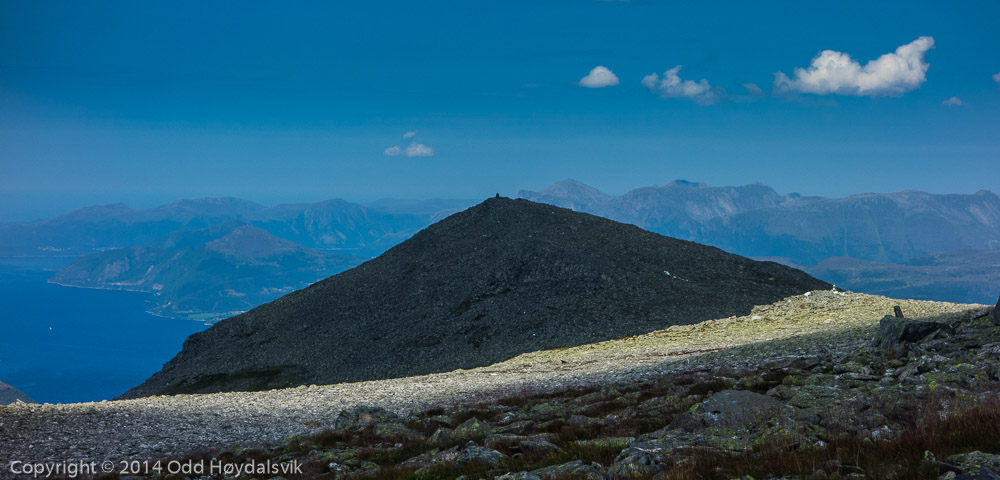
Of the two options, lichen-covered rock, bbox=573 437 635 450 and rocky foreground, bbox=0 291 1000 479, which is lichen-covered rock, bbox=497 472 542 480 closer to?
rocky foreground, bbox=0 291 1000 479

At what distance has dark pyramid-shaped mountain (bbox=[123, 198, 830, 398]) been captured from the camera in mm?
58094

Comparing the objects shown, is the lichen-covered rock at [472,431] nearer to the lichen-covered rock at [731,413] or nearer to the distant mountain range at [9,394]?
the lichen-covered rock at [731,413]

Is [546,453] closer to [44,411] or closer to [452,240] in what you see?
[44,411]

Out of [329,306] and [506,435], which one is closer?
[506,435]

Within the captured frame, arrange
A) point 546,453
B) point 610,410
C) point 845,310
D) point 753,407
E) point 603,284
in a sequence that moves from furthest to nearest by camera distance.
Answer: point 603,284, point 845,310, point 610,410, point 753,407, point 546,453

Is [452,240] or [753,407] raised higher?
[452,240]

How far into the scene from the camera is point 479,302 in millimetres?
66812

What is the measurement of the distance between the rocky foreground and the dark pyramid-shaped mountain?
61.3 feet

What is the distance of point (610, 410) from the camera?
2064 cm

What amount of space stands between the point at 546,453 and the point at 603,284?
2143 inches

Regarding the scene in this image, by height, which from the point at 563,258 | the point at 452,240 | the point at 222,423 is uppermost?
the point at 452,240

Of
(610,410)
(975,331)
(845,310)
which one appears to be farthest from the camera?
(845,310)

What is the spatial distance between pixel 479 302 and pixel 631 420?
49.7 meters

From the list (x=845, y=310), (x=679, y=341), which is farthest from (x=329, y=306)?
(x=845, y=310)
